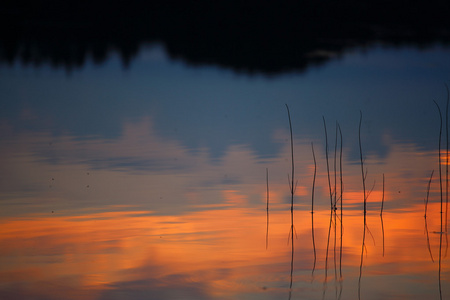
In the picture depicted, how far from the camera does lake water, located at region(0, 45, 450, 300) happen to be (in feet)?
15.9

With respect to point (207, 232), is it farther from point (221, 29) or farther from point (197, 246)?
point (221, 29)

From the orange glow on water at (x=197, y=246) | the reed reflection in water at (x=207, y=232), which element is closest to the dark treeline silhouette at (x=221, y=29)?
the reed reflection in water at (x=207, y=232)

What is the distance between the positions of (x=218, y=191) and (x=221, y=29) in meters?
11.1

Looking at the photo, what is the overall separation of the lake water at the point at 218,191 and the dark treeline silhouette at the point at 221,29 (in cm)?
217

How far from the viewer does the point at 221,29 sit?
17.8 metres

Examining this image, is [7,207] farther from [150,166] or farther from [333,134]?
[333,134]

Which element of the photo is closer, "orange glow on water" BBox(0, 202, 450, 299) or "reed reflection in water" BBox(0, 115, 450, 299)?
"reed reflection in water" BBox(0, 115, 450, 299)

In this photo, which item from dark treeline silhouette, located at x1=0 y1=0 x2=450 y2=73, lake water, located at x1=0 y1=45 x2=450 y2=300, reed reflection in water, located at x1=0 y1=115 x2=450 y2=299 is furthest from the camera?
dark treeline silhouette, located at x1=0 y1=0 x2=450 y2=73

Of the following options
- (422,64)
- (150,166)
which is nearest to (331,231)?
(150,166)

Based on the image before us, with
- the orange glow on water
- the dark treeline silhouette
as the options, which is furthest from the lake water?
the dark treeline silhouette

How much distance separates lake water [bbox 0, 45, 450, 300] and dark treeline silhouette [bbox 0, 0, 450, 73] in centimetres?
217

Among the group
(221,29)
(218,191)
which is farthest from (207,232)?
(221,29)

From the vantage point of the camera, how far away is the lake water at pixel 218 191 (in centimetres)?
484

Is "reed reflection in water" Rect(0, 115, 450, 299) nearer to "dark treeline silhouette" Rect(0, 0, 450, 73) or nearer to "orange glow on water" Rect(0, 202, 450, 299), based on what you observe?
"orange glow on water" Rect(0, 202, 450, 299)
